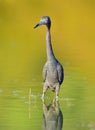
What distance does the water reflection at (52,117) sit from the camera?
331 inches

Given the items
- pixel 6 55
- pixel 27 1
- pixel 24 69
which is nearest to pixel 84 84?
pixel 24 69

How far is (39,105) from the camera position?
9.71m

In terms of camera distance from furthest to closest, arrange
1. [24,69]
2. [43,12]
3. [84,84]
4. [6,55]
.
Result: [43,12] → [6,55] → [24,69] → [84,84]

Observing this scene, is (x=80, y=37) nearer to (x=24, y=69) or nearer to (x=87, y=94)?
(x=24, y=69)

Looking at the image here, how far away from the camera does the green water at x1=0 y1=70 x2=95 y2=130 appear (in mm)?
8570

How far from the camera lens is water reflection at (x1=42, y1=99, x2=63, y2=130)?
27.6ft

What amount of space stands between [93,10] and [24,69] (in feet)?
32.1

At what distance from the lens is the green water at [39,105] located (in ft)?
28.1

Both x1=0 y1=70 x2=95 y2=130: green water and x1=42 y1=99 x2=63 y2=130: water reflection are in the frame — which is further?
x1=0 y1=70 x2=95 y2=130: green water

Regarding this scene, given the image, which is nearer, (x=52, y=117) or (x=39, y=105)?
(x=52, y=117)

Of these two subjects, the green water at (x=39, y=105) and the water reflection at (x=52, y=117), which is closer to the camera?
the water reflection at (x=52, y=117)

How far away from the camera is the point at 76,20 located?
21.9m

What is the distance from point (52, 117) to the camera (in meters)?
8.99

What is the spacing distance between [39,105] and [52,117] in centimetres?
74
